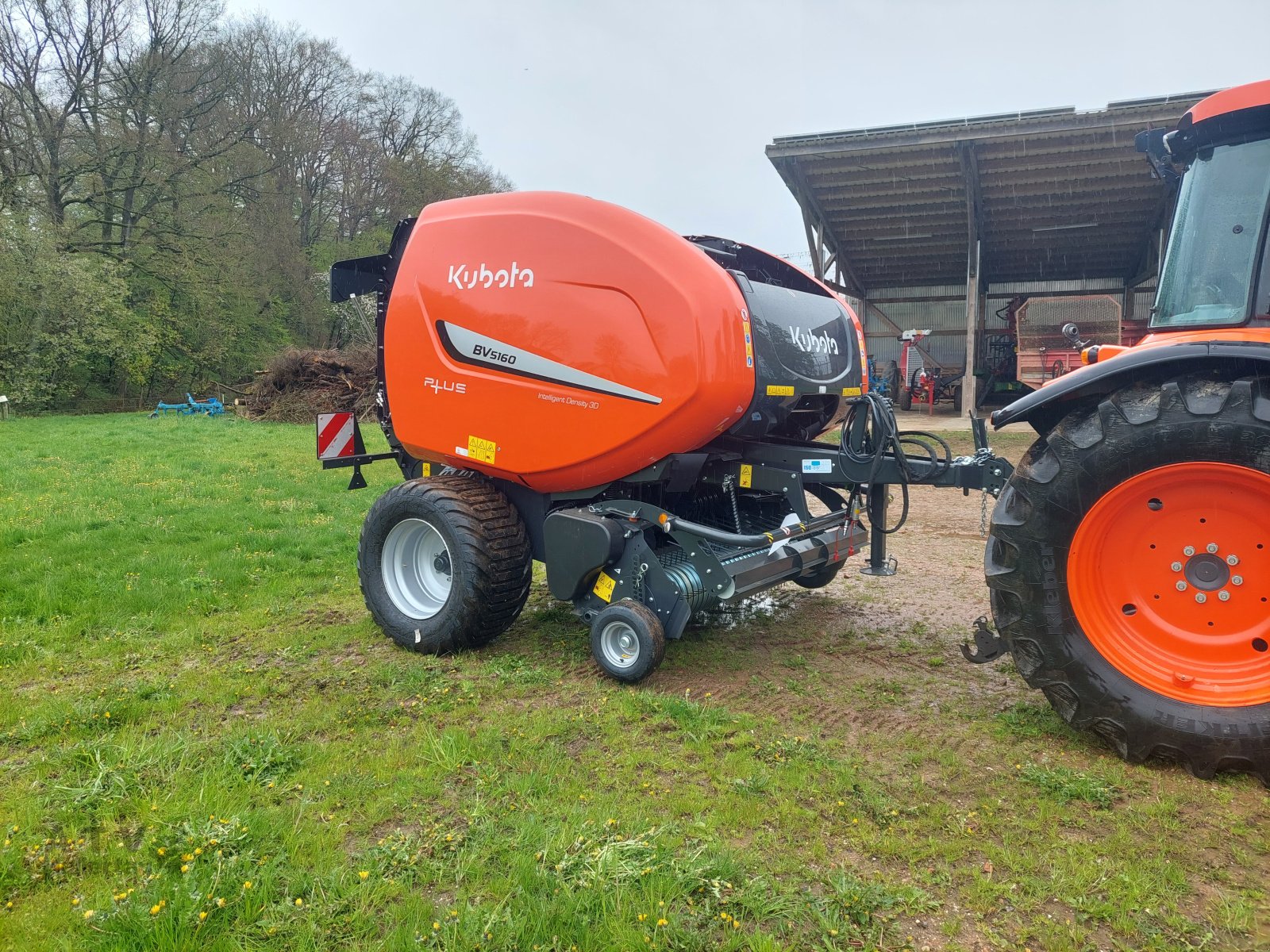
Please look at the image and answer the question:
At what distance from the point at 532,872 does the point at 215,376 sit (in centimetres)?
2943

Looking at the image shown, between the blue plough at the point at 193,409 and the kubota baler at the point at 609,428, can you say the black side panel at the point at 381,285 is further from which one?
the blue plough at the point at 193,409

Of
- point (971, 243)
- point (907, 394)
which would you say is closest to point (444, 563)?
point (971, 243)

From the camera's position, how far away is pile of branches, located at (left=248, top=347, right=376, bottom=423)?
19219 millimetres

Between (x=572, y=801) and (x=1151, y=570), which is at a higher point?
(x=1151, y=570)

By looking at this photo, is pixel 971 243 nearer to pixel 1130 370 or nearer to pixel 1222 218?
pixel 1222 218

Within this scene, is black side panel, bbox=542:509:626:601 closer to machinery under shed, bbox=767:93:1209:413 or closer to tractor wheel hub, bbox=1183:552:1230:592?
tractor wheel hub, bbox=1183:552:1230:592

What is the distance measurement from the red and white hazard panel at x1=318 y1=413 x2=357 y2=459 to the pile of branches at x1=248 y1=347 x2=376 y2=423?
46.6 ft

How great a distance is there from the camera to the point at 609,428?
3.77 meters

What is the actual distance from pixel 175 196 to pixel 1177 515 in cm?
2894

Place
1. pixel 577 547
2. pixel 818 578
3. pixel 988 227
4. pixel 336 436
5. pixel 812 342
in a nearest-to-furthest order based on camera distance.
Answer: pixel 577 547, pixel 812 342, pixel 336 436, pixel 818 578, pixel 988 227

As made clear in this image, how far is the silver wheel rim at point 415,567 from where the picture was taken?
449 cm

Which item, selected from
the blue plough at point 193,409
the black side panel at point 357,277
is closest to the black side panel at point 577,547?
the black side panel at point 357,277

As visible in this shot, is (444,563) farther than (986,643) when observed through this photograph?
Yes

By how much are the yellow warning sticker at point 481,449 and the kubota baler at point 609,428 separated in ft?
0.05
